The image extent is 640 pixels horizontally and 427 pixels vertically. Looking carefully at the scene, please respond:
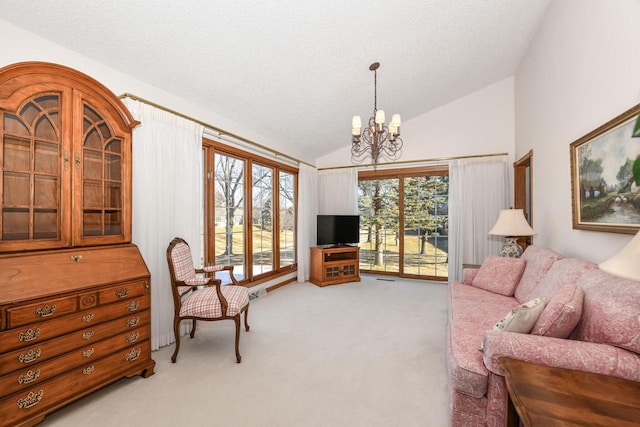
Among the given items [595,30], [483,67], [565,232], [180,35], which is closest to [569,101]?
[595,30]

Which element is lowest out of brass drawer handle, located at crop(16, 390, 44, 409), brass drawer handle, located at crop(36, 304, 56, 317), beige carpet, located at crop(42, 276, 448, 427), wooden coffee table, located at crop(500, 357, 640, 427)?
beige carpet, located at crop(42, 276, 448, 427)

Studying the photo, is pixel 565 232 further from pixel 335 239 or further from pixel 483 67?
pixel 335 239

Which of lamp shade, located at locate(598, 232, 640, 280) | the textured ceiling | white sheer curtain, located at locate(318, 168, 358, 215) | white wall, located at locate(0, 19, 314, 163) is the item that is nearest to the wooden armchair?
white wall, located at locate(0, 19, 314, 163)

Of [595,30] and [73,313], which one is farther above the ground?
[595,30]

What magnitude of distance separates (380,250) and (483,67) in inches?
Result: 136

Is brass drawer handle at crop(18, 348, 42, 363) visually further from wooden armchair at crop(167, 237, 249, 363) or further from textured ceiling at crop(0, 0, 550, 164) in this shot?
textured ceiling at crop(0, 0, 550, 164)

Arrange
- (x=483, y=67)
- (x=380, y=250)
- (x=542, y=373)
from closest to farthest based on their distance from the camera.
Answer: (x=542, y=373), (x=483, y=67), (x=380, y=250)

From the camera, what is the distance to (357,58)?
3.03 metres

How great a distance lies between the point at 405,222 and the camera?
527 cm

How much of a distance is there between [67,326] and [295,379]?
153cm

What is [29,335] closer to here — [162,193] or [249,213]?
[162,193]

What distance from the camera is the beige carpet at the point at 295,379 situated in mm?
1685

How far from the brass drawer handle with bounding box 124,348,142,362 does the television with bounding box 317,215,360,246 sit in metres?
3.45

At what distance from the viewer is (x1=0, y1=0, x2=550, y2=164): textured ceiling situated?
201cm
